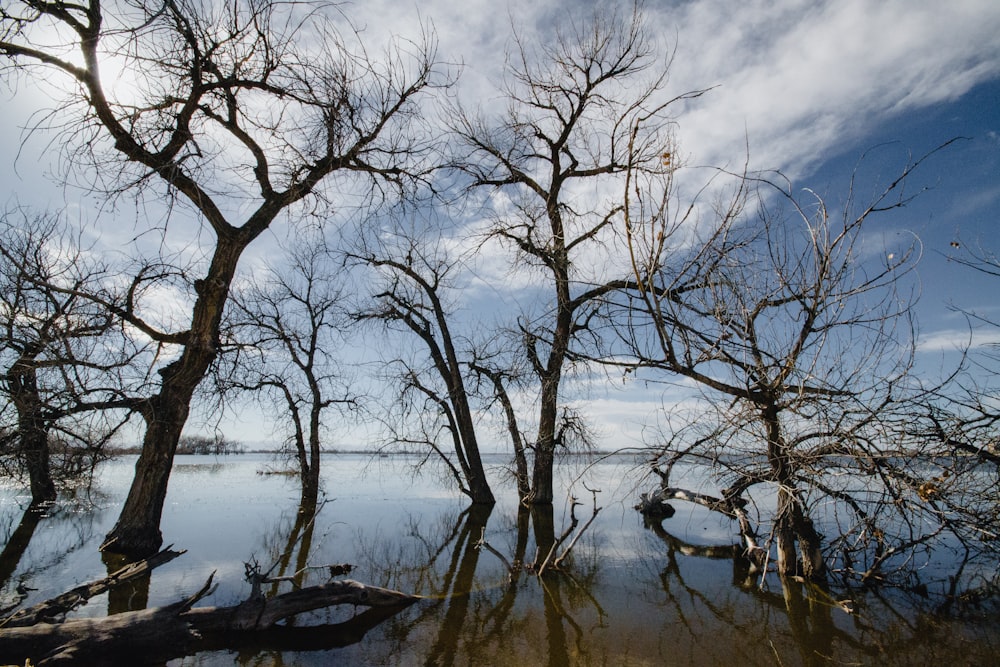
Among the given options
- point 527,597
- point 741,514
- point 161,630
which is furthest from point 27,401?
point 741,514

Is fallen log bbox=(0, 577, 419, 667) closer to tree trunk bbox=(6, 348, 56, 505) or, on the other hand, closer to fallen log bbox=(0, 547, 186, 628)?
fallen log bbox=(0, 547, 186, 628)

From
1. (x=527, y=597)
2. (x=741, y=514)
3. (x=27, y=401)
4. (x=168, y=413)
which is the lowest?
Result: (x=527, y=597)

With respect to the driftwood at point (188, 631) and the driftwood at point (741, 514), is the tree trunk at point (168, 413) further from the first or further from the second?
the driftwood at point (741, 514)

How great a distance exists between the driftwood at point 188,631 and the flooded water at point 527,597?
Result: 0.38 feet

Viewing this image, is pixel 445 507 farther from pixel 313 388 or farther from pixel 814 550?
pixel 814 550

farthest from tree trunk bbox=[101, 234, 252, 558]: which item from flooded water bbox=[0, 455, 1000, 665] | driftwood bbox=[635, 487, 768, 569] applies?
driftwood bbox=[635, 487, 768, 569]

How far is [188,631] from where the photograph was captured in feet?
14.3

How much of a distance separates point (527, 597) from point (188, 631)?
3.54m

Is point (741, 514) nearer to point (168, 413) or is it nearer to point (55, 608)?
point (55, 608)

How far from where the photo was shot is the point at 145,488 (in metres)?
7.50

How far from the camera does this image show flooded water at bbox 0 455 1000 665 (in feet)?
15.2

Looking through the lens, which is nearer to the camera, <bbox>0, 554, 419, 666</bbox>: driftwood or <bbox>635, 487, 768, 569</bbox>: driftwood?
<bbox>0, 554, 419, 666</bbox>: driftwood

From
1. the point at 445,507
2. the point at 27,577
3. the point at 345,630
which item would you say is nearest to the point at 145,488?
the point at 27,577

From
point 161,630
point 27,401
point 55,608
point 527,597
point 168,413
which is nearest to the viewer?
point 55,608
